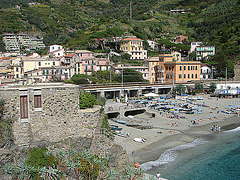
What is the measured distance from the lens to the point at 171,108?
143ft

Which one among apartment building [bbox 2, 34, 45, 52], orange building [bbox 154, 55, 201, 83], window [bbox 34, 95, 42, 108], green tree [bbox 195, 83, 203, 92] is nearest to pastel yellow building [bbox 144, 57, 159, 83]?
orange building [bbox 154, 55, 201, 83]

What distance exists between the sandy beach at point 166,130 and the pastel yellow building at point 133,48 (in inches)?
1589

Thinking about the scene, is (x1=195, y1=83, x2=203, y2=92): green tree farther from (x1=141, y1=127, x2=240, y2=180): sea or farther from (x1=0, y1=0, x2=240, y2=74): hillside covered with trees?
(x1=141, y1=127, x2=240, y2=180): sea

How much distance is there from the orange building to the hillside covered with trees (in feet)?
37.6

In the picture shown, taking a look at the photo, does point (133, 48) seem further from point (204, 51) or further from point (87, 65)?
point (87, 65)

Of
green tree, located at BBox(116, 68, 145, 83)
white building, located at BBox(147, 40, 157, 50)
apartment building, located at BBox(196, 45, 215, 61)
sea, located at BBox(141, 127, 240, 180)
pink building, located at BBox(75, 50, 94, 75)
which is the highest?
white building, located at BBox(147, 40, 157, 50)

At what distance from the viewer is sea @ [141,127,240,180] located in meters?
21.6

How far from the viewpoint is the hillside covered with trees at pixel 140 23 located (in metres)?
88.6

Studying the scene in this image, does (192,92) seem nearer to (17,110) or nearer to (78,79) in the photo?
A: (78,79)

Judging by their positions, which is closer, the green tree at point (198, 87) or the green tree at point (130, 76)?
the green tree at point (130, 76)

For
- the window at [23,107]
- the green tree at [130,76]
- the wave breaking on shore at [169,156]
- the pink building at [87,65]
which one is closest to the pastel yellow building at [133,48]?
the pink building at [87,65]

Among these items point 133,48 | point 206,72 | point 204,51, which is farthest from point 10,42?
point 206,72

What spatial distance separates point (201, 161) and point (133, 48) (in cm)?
6325

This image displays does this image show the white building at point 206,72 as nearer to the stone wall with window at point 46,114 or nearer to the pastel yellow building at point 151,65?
the pastel yellow building at point 151,65
